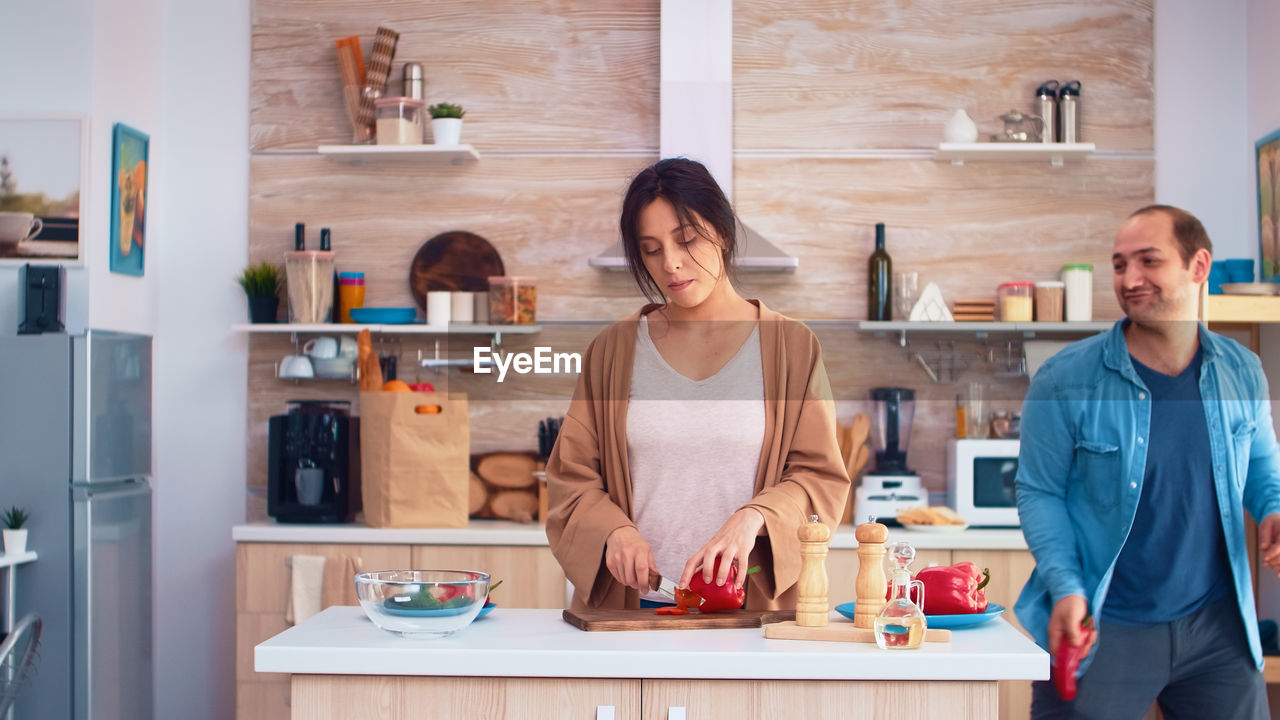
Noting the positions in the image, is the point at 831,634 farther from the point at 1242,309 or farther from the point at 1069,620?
the point at 1242,309

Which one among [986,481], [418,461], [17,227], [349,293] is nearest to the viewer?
[17,227]

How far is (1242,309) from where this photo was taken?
3.08 m

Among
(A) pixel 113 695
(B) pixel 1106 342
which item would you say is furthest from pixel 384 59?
(B) pixel 1106 342

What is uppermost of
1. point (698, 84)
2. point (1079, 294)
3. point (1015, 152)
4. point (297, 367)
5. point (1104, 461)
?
point (698, 84)

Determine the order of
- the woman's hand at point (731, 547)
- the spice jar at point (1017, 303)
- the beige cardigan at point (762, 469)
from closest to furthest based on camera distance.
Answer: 1. the woman's hand at point (731, 547)
2. the beige cardigan at point (762, 469)
3. the spice jar at point (1017, 303)

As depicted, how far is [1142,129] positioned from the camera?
3725 mm

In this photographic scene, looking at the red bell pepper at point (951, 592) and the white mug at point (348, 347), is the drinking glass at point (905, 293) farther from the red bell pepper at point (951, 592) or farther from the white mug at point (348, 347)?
the red bell pepper at point (951, 592)

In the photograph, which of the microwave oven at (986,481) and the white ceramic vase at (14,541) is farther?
the microwave oven at (986,481)

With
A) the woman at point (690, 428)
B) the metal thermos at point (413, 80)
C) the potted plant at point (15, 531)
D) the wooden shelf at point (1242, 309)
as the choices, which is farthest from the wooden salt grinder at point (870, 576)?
the metal thermos at point (413, 80)

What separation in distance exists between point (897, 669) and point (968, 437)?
2.25 meters

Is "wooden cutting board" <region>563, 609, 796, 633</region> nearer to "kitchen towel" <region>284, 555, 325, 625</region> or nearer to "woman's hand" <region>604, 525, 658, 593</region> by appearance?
"woman's hand" <region>604, 525, 658, 593</region>

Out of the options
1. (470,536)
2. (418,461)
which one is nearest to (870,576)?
(470,536)

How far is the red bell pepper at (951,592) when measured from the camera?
1700mm

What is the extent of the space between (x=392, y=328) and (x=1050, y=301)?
2035 millimetres
